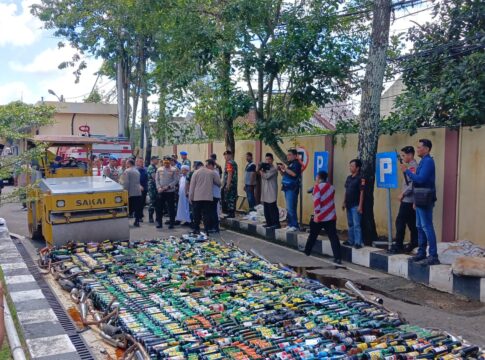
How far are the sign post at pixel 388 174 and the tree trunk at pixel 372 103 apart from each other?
0.78 ft

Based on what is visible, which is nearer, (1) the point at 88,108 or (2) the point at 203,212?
(2) the point at 203,212

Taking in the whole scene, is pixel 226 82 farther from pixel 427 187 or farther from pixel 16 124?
pixel 427 187

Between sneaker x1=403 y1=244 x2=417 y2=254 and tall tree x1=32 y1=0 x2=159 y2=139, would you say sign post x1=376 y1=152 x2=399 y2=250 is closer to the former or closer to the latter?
sneaker x1=403 y1=244 x2=417 y2=254

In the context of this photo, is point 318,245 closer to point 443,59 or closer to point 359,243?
point 359,243

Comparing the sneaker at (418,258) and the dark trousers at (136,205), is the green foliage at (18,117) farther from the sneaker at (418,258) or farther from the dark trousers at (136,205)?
the sneaker at (418,258)

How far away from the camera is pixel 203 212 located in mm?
10727

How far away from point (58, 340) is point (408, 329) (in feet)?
10.6

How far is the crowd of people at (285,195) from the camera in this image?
278 inches

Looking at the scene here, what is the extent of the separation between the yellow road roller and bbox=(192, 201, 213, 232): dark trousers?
1.79 metres

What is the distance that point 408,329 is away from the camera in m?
4.75

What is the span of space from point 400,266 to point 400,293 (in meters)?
0.91

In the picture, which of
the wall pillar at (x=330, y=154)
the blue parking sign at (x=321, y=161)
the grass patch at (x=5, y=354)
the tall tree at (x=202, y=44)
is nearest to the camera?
the grass patch at (x=5, y=354)

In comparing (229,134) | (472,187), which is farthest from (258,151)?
(472,187)

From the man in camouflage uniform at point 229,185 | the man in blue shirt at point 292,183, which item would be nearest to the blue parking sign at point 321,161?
the man in blue shirt at point 292,183
